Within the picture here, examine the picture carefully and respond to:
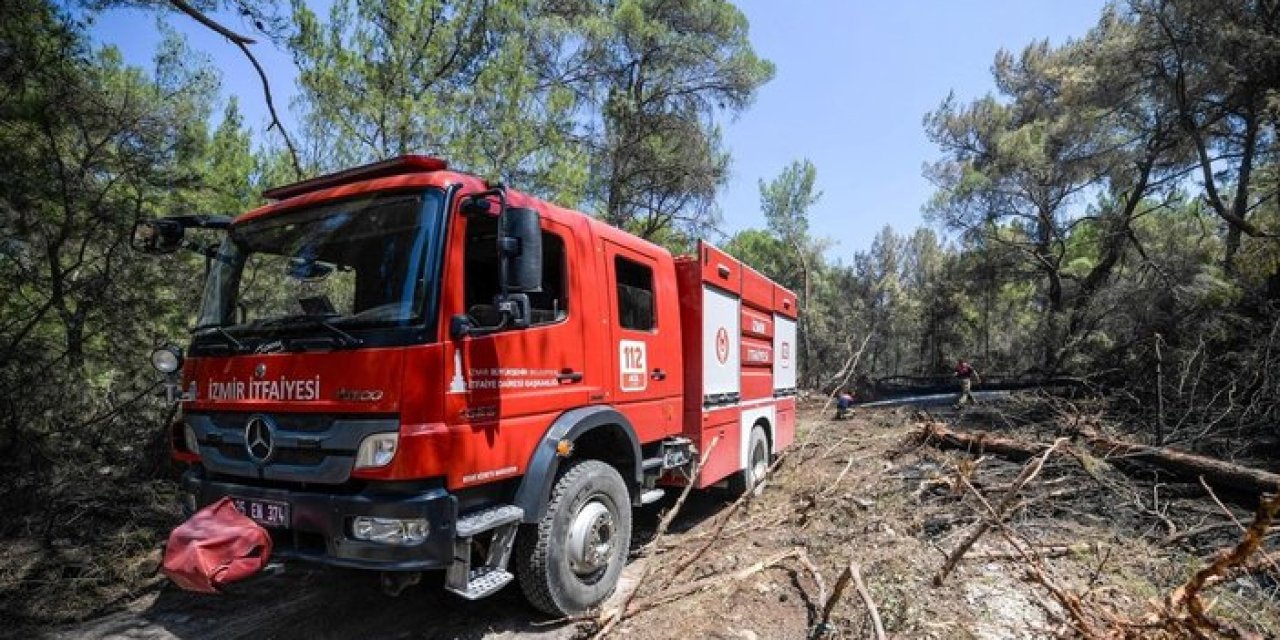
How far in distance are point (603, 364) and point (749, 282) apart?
3294mm

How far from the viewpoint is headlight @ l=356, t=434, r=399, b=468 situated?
3244mm

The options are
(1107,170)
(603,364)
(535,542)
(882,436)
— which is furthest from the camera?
(1107,170)

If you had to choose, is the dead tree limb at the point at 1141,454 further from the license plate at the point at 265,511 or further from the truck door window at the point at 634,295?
the license plate at the point at 265,511

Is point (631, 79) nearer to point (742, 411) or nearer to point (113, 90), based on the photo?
point (113, 90)

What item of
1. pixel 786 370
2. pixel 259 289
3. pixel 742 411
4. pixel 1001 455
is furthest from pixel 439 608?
pixel 1001 455

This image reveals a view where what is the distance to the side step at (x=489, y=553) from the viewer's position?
3.38m

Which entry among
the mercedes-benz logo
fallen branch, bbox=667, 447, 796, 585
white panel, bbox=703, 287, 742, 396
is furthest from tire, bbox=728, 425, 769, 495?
the mercedes-benz logo

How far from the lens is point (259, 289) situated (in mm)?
4340

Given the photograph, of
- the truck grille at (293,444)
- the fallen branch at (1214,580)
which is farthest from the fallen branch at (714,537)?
the fallen branch at (1214,580)

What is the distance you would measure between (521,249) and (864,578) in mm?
3025

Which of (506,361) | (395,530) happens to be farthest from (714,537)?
(395,530)

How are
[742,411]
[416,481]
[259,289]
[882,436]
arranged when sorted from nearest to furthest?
[416,481] → [259,289] → [742,411] → [882,436]

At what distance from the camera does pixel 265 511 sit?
138 inches

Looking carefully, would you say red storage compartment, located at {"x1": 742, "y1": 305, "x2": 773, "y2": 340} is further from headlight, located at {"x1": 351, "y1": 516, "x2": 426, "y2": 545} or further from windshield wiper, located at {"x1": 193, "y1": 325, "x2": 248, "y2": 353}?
windshield wiper, located at {"x1": 193, "y1": 325, "x2": 248, "y2": 353}
